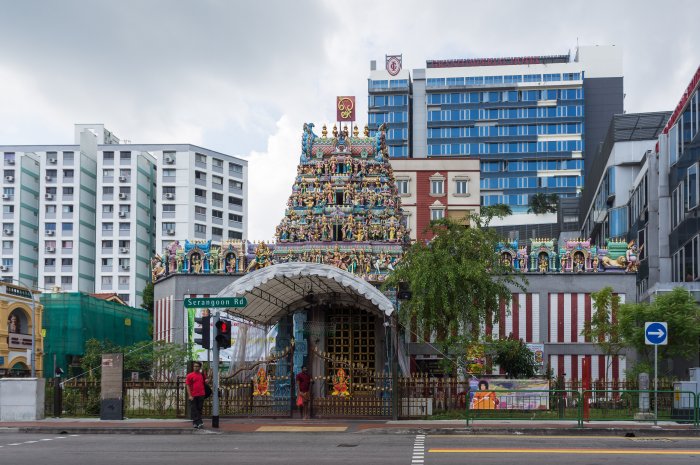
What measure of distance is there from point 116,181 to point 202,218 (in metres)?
11.3

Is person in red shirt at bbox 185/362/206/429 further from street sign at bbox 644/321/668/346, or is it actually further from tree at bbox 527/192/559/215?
tree at bbox 527/192/559/215

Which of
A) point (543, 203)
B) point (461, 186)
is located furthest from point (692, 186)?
point (543, 203)

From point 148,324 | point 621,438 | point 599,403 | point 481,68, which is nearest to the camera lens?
point 621,438

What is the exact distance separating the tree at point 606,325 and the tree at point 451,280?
261 inches

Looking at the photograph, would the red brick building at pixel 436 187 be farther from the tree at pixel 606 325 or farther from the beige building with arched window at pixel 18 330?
the tree at pixel 606 325

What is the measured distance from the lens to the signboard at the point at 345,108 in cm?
5322

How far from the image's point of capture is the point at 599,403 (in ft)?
99.9

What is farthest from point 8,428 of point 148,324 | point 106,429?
point 148,324

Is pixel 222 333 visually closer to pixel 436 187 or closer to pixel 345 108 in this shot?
pixel 345 108

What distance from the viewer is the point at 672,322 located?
38375mm

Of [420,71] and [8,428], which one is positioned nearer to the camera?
[8,428]

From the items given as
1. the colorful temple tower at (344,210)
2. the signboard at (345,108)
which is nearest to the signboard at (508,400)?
the colorful temple tower at (344,210)

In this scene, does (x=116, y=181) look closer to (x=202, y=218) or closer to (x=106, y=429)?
(x=202, y=218)

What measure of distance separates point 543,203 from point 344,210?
80.6 metres
